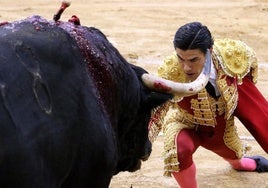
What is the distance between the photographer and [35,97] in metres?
2.75

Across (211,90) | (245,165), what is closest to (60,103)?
(211,90)

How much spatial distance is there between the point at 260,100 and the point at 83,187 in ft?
6.36

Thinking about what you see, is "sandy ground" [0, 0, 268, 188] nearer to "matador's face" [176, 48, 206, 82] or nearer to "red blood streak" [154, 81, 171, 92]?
"matador's face" [176, 48, 206, 82]

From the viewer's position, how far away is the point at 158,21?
34.0 ft

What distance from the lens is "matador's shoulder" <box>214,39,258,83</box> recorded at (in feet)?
15.2

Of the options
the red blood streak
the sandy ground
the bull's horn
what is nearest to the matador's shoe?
the sandy ground

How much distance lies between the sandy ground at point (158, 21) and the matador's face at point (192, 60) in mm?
1381

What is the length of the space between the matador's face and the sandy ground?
138 cm

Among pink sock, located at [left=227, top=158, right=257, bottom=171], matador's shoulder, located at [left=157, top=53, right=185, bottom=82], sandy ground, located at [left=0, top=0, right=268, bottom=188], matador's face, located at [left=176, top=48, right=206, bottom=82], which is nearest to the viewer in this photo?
matador's face, located at [left=176, top=48, right=206, bottom=82]

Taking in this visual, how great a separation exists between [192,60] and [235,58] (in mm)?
509

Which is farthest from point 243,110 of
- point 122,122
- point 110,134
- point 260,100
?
point 110,134

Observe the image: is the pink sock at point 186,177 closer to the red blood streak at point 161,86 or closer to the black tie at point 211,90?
the black tie at point 211,90

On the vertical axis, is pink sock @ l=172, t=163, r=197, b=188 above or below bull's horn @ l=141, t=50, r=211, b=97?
below

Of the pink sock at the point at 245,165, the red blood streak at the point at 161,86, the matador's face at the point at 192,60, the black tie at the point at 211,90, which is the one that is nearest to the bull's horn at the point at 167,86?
the red blood streak at the point at 161,86
